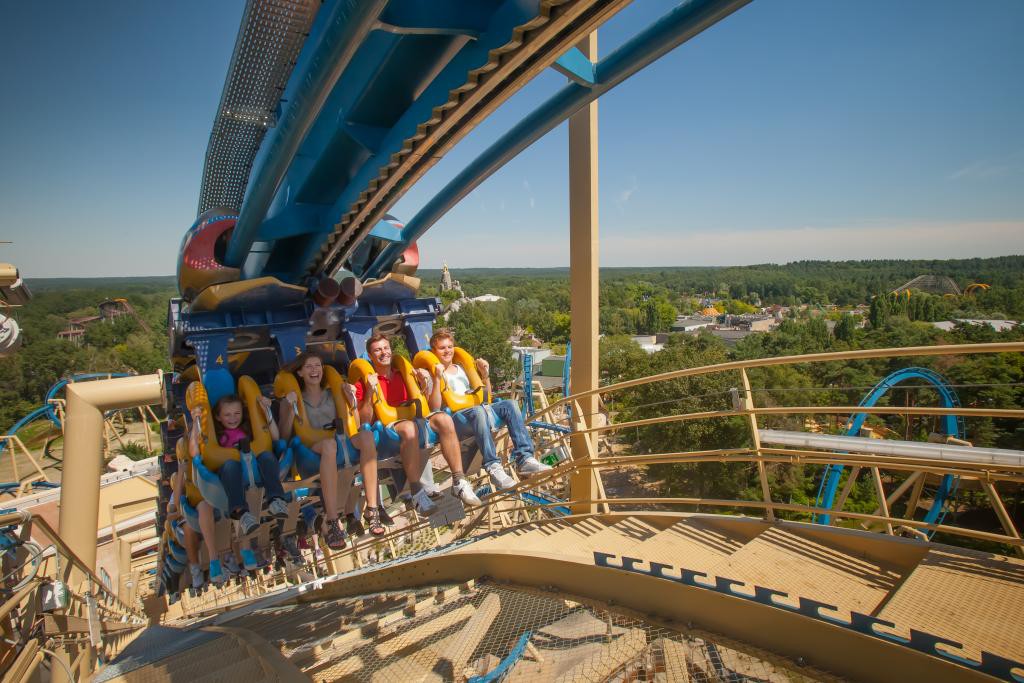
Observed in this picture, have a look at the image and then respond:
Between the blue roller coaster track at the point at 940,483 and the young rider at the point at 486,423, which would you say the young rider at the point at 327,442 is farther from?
the blue roller coaster track at the point at 940,483

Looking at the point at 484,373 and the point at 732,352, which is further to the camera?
the point at 732,352

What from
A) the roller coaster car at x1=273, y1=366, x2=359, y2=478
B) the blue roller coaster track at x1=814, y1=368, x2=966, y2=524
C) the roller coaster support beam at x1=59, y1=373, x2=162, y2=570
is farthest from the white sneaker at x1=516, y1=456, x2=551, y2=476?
the roller coaster support beam at x1=59, y1=373, x2=162, y2=570

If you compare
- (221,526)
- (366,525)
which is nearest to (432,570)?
(366,525)

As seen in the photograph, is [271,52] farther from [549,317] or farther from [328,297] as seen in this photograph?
[549,317]

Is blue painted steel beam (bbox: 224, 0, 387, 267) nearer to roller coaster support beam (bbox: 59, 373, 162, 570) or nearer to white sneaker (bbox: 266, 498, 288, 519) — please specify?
white sneaker (bbox: 266, 498, 288, 519)

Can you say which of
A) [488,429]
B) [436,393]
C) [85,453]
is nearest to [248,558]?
[436,393]

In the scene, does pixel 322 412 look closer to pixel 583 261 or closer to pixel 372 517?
pixel 372 517
